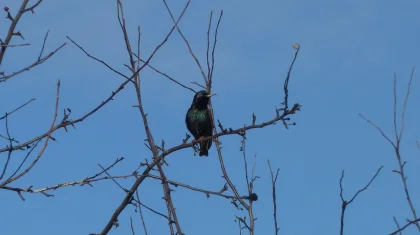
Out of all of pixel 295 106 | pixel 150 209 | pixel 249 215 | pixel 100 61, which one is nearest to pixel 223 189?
pixel 249 215

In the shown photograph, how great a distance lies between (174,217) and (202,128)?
5.79 metres

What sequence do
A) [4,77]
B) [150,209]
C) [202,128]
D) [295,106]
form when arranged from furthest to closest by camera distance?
[202,128], [150,209], [4,77], [295,106]

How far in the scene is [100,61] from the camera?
559 centimetres

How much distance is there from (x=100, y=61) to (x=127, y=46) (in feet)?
0.84

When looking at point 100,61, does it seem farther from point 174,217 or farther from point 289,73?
point 289,73

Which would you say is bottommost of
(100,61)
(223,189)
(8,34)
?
(223,189)

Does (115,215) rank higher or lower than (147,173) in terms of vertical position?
lower

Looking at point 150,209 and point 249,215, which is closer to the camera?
point 249,215

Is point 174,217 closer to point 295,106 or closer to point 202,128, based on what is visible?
point 295,106

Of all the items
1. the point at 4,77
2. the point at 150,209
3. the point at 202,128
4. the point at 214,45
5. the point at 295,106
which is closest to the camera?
the point at 295,106

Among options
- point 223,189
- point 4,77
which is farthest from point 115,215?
point 4,77

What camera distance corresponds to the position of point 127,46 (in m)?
5.50

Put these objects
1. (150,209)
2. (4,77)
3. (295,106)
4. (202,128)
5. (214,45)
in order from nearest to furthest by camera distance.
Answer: (295,106)
(4,77)
(150,209)
(214,45)
(202,128)

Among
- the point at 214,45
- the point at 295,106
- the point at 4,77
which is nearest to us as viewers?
the point at 295,106
